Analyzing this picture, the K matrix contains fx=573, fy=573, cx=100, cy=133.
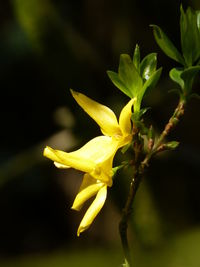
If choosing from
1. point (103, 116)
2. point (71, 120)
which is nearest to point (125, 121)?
point (103, 116)

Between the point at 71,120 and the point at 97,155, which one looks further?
the point at 71,120

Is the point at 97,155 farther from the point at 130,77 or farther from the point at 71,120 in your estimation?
the point at 71,120

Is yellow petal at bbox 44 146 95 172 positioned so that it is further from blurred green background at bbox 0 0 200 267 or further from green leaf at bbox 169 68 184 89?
blurred green background at bbox 0 0 200 267

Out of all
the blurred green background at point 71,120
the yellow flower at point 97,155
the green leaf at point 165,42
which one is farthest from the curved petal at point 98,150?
the blurred green background at point 71,120

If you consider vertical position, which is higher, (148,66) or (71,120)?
(148,66)

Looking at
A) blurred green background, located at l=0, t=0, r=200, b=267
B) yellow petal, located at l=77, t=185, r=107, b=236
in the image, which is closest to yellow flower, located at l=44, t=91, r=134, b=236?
yellow petal, located at l=77, t=185, r=107, b=236

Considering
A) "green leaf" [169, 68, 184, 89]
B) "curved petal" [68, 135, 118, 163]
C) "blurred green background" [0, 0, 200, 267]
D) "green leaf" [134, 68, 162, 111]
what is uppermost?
"green leaf" [134, 68, 162, 111]
